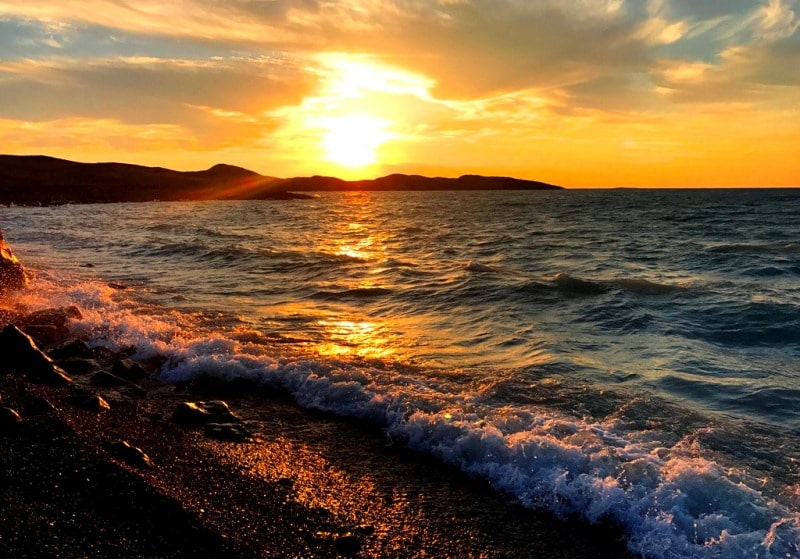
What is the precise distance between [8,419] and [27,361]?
8.89ft

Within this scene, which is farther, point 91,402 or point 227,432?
point 91,402

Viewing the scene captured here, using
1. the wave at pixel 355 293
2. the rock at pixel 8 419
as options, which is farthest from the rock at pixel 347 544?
the wave at pixel 355 293

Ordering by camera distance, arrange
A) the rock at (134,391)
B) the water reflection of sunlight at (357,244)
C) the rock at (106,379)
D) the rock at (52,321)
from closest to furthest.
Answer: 1. the rock at (134,391)
2. the rock at (106,379)
3. the rock at (52,321)
4. the water reflection of sunlight at (357,244)

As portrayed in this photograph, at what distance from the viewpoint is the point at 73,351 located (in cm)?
987

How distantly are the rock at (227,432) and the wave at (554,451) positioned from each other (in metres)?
1.36

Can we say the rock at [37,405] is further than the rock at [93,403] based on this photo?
No

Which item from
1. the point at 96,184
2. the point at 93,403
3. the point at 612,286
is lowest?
the point at 93,403

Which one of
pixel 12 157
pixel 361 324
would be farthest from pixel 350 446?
pixel 12 157

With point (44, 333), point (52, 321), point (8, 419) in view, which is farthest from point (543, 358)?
point (52, 321)

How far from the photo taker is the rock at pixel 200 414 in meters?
7.08

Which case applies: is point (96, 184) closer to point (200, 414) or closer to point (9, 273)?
point (9, 273)

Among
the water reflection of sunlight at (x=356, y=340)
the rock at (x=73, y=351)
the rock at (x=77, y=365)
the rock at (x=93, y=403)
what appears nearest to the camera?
the rock at (x=93, y=403)

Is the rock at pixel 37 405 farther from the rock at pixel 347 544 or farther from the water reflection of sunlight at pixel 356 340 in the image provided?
the water reflection of sunlight at pixel 356 340

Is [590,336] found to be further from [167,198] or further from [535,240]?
[167,198]
